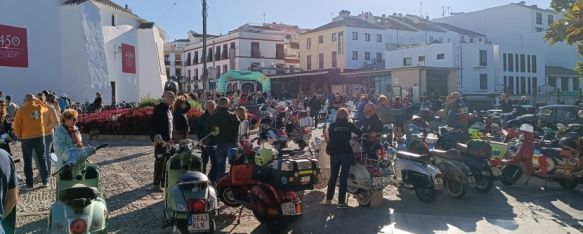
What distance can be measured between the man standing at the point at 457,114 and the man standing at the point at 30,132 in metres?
8.38

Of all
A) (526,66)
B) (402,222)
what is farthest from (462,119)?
(526,66)

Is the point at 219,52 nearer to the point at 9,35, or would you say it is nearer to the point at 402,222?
the point at 9,35

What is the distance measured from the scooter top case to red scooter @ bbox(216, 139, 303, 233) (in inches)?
85.3

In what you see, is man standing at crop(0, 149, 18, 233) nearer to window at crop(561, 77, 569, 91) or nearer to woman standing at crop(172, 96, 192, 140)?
woman standing at crop(172, 96, 192, 140)

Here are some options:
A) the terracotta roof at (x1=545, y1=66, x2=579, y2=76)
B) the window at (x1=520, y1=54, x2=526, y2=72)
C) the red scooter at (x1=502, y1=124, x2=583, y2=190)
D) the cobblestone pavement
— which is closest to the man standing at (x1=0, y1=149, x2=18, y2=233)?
the cobblestone pavement

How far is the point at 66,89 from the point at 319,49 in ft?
122

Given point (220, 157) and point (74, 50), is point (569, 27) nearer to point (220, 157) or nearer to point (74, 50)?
point (220, 157)

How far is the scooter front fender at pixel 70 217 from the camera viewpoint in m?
4.68

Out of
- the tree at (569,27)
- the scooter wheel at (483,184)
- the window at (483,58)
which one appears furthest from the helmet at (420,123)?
the window at (483,58)

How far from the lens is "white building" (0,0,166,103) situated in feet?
87.8

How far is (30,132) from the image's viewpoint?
9.27m

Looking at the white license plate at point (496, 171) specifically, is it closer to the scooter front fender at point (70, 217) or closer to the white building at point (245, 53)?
the scooter front fender at point (70, 217)

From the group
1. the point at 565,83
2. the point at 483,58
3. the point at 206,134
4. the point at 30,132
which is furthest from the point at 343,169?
the point at 565,83

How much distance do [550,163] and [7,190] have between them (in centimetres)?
930
